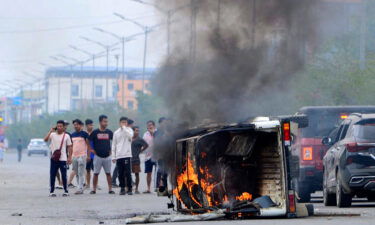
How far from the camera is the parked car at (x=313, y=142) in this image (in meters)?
20.4

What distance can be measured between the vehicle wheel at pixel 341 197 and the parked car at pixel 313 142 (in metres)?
2.35

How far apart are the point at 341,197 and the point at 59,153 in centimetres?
815

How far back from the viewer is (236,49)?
2020cm

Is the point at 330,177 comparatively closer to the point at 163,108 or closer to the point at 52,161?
the point at 163,108

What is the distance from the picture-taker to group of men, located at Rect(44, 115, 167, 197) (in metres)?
24.0

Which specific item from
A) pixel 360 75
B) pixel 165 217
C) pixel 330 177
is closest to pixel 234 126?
pixel 165 217

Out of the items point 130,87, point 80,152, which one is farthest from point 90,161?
point 130,87

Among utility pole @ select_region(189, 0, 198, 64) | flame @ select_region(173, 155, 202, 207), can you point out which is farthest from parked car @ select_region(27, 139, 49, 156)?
flame @ select_region(173, 155, 202, 207)

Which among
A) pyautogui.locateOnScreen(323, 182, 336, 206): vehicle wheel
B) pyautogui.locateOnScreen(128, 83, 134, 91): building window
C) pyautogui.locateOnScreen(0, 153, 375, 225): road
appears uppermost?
pyautogui.locateOnScreen(128, 83, 134, 91): building window

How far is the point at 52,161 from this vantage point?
23.7 meters

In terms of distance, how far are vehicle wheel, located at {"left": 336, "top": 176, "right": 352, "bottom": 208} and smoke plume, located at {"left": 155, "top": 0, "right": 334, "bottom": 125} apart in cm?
198

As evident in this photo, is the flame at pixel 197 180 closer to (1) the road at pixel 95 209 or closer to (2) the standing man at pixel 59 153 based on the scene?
(1) the road at pixel 95 209

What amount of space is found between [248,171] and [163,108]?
464 centimetres

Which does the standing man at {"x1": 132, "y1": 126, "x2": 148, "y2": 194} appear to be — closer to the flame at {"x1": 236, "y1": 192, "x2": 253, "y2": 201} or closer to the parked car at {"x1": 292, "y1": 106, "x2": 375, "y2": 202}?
the parked car at {"x1": 292, "y1": 106, "x2": 375, "y2": 202}
